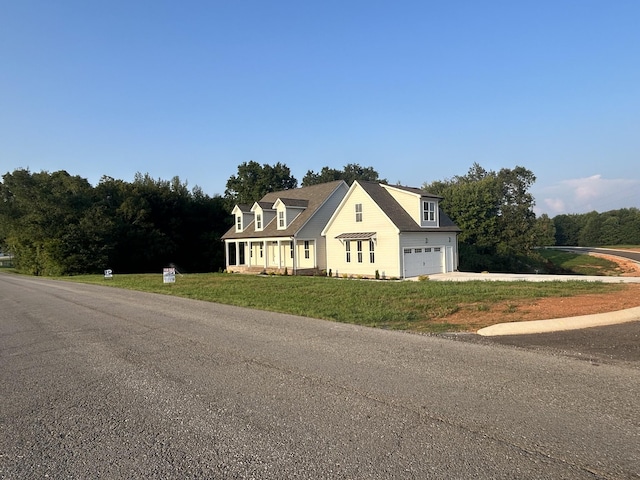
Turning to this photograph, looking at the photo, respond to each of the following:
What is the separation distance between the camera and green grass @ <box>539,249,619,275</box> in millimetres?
38375

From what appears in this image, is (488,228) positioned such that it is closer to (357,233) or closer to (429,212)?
(429,212)

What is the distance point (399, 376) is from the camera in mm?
5902

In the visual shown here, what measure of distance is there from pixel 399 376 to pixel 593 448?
2.52 meters

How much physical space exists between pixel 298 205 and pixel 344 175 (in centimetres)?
4834

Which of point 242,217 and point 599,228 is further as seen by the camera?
point 599,228

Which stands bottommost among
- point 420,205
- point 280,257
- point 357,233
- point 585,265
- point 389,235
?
point 585,265

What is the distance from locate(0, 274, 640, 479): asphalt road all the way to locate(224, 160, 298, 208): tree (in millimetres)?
53803

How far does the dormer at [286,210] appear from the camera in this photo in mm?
32631

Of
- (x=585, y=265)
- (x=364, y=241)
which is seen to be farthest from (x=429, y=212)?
(x=585, y=265)

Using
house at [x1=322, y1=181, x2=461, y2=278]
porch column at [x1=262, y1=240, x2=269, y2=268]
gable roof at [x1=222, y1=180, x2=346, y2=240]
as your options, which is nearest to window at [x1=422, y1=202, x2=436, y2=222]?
house at [x1=322, y1=181, x2=461, y2=278]

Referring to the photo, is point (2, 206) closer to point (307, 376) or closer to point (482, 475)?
point (307, 376)

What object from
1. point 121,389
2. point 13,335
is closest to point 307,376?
point 121,389

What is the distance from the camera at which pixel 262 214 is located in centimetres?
3500

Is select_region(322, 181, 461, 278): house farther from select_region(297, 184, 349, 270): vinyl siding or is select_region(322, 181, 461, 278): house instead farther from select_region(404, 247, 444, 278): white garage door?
select_region(297, 184, 349, 270): vinyl siding
